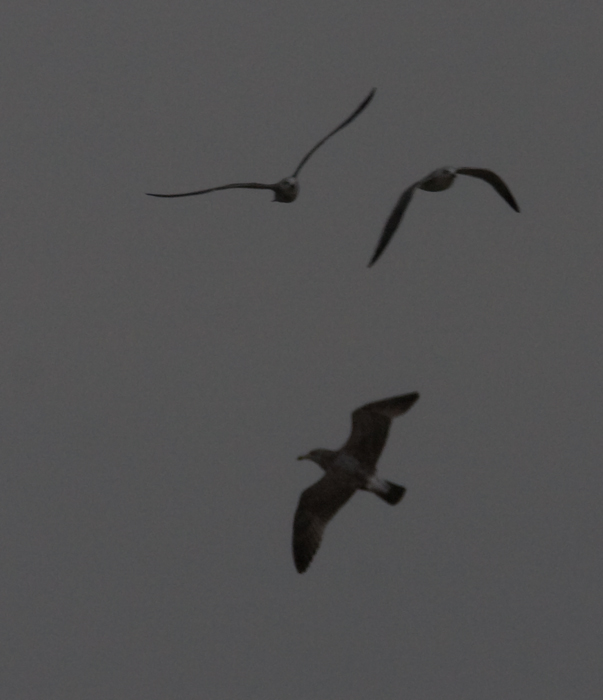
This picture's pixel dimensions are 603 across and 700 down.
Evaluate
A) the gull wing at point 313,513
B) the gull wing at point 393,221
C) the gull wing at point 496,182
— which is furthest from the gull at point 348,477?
the gull wing at point 496,182

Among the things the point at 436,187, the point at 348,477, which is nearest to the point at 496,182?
the point at 436,187

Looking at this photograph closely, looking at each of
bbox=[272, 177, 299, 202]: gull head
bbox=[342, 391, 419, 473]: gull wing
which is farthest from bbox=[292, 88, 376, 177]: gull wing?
bbox=[342, 391, 419, 473]: gull wing

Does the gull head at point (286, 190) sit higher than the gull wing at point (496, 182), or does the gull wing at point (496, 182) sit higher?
the gull wing at point (496, 182)

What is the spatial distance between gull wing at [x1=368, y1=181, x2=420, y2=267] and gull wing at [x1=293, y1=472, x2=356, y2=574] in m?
3.84

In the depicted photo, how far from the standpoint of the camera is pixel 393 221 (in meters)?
22.5

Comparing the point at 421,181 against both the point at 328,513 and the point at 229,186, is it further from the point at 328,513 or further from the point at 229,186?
the point at 328,513

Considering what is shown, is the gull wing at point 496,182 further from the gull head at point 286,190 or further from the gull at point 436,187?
the gull head at point 286,190

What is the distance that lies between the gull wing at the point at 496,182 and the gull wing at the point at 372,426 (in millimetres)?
4660

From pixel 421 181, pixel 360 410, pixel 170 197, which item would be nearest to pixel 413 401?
pixel 360 410

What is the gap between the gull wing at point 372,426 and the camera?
22312 millimetres

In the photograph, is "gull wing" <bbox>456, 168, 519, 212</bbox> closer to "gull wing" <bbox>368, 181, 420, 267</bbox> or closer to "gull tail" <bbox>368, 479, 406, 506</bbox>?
"gull wing" <bbox>368, 181, 420, 267</bbox>

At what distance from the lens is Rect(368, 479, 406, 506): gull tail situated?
22.8m

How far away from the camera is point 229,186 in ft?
85.8

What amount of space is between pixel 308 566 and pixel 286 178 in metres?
6.85
